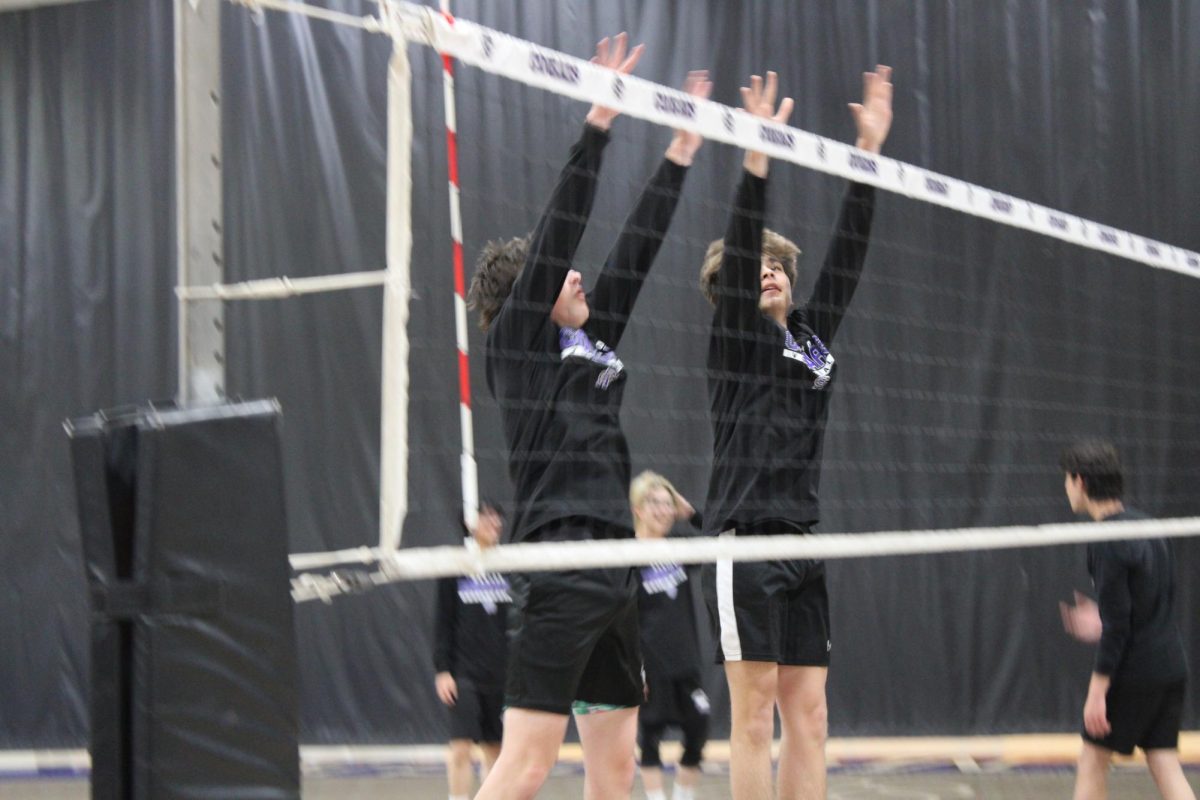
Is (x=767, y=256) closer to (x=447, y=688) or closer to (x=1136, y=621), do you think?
(x=1136, y=621)

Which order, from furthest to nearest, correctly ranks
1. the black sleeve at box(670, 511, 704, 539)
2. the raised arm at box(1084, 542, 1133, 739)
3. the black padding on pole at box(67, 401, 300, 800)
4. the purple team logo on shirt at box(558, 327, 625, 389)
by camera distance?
the black sleeve at box(670, 511, 704, 539) < the raised arm at box(1084, 542, 1133, 739) < the purple team logo on shirt at box(558, 327, 625, 389) < the black padding on pole at box(67, 401, 300, 800)

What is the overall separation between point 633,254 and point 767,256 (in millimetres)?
570

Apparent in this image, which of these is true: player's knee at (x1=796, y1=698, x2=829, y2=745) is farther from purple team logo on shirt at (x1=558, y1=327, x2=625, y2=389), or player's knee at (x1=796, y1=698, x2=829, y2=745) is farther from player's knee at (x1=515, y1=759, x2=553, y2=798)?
purple team logo on shirt at (x1=558, y1=327, x2=625, y2=389)

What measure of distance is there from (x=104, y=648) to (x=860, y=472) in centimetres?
551

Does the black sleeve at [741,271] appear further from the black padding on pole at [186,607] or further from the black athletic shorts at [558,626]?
the black padding on pole at [186,607]

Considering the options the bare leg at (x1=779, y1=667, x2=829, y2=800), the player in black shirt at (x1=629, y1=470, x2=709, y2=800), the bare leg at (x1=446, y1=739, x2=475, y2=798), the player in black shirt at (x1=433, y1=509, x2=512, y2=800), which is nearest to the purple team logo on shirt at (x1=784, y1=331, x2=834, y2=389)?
the bare leg at (x1=779, y1=667, x2=829, y2=800)

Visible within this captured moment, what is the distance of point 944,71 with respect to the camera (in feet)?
24.1

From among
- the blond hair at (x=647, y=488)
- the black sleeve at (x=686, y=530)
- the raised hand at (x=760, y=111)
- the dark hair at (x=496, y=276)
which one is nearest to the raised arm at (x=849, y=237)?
the raised hand at (x=760, y=111)

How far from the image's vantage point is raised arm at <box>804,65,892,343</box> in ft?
12.1

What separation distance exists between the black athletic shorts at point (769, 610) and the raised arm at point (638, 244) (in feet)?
2.28

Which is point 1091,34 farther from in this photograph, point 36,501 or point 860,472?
point 36,501

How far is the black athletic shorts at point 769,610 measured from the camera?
10.6ft

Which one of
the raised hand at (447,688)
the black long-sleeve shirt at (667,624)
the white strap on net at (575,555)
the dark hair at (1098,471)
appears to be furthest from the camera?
the black long-sleeve shirt at (667,624)

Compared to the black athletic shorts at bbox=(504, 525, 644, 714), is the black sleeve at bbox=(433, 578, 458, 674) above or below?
below
